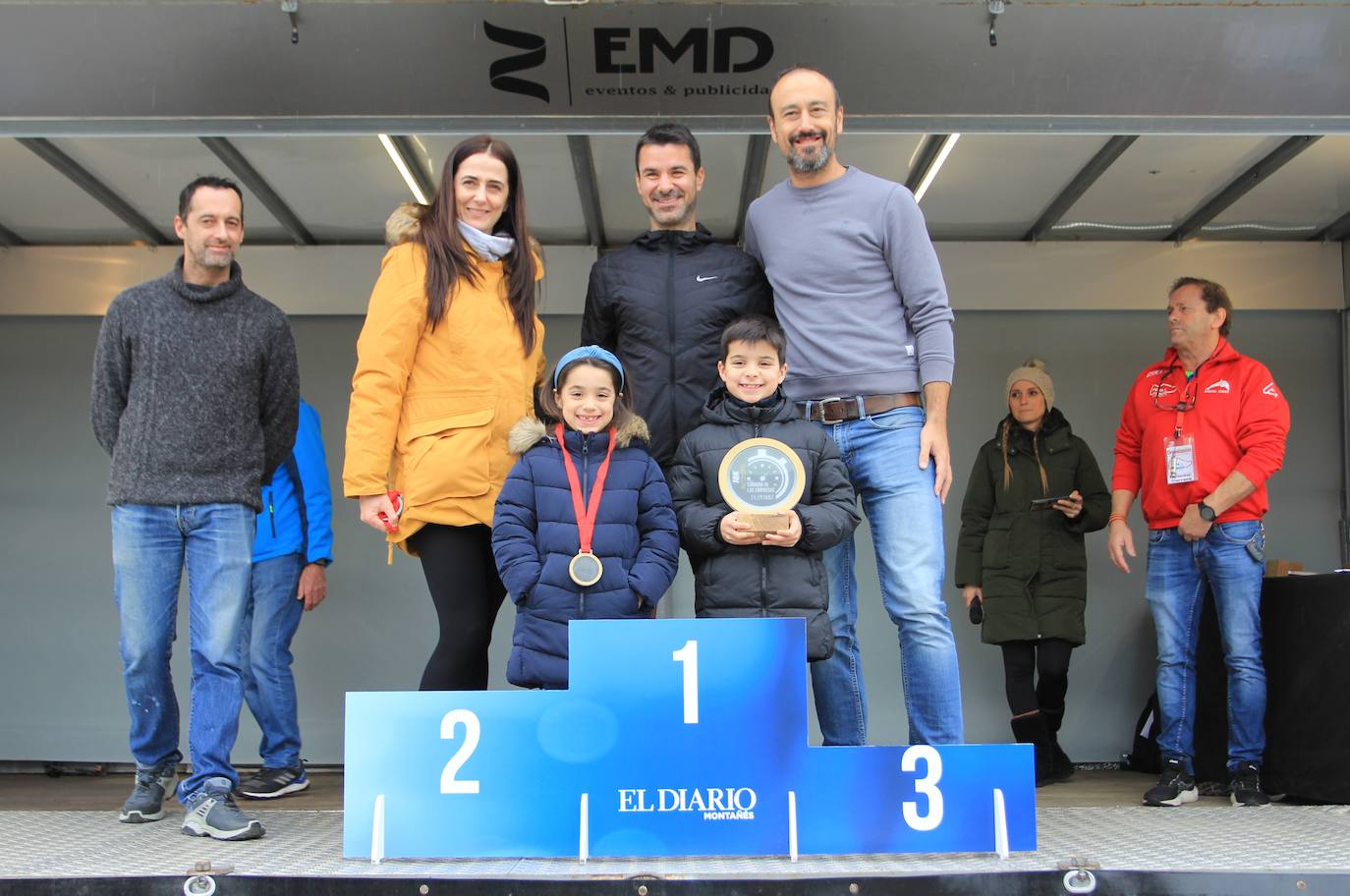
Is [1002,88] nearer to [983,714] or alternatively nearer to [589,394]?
[589,394]

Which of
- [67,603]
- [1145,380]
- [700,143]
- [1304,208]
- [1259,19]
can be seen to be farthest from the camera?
[67,603]

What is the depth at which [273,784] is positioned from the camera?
489 cm

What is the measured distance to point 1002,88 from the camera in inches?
155

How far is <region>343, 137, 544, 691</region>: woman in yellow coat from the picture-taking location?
3.12 meters

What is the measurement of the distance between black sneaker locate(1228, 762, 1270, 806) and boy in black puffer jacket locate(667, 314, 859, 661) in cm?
204

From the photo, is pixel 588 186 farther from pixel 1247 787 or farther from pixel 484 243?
pixel 1247 787

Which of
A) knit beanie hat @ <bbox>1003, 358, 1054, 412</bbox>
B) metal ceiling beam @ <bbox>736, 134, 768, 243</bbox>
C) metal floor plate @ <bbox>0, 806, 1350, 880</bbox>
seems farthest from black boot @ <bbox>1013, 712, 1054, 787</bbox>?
metal ceiling beam @ <bbox>736, 134, 768, 243</bbox>

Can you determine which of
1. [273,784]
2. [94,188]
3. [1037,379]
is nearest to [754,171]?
[1037,379]

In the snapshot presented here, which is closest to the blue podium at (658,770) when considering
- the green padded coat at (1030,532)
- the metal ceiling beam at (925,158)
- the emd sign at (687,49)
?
the emd sign at (687,49)

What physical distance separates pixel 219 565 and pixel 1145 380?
3453mm

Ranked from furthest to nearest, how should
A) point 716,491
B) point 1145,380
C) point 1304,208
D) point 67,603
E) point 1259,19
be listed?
1. point 67,603
2. point 1304,208
3. point 1145,380
4. point 1259,19
5. point 716,491

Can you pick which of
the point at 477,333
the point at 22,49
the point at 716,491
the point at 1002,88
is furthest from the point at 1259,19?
the point at 22,49

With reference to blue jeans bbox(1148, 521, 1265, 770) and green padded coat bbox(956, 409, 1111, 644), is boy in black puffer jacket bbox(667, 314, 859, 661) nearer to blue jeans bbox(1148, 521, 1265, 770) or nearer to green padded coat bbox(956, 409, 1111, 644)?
blue jeans bbox(1148, 521, 1265, 770)

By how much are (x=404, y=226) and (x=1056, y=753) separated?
4.11m
